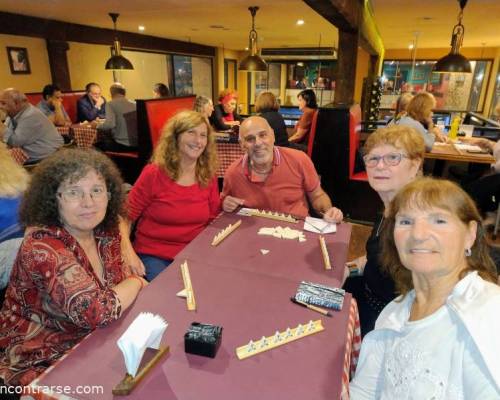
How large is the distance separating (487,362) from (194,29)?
286 inches

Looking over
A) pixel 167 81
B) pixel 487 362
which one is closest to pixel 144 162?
pixel 487 362

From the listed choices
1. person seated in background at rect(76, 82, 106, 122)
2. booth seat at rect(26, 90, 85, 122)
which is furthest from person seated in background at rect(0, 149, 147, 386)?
booth seat at rect(26, 90, 85, 122)

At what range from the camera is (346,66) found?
13.7 ft

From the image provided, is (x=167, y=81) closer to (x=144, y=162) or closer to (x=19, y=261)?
(x=144, y=162)

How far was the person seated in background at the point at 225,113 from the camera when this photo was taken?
565 centimetres

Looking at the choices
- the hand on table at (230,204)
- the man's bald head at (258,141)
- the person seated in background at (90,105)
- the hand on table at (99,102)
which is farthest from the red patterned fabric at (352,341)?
the hand on table at (99,102)

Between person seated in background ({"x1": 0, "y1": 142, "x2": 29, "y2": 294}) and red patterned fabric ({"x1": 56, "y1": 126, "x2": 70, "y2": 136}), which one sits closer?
person seated in background ({"x1": 0, "y1": 142, "x2": 29, "y2": 294})

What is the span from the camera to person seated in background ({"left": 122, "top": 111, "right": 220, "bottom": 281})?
1.92 meters

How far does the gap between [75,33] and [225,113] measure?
9.82 ft

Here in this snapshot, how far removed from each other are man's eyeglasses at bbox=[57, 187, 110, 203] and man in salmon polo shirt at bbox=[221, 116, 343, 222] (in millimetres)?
880

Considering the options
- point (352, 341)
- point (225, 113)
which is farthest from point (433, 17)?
point (352, 341)

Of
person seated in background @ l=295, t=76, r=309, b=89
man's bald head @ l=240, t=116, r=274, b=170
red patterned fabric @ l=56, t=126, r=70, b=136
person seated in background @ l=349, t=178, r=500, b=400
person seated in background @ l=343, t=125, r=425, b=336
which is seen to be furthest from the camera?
person seated in background @ l=295, t=76, r=309, b=89

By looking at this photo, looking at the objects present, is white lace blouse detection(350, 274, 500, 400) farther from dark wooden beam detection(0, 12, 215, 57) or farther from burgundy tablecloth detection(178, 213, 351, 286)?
dark wooden beam detection(0, 12, 215, 57)

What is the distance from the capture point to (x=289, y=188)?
2.18m
